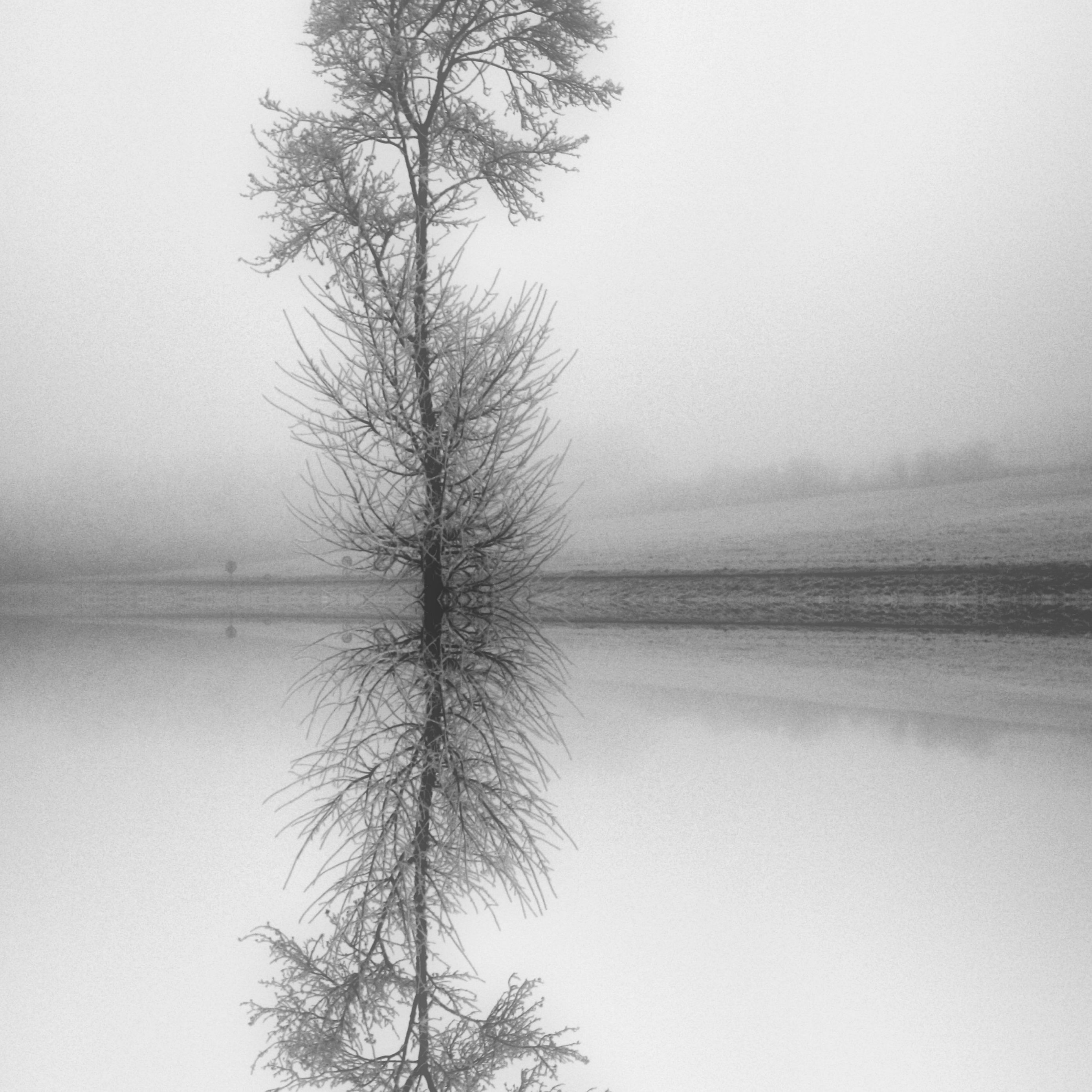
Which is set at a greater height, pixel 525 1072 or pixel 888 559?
pixel 888 559

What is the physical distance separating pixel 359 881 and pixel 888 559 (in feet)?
28.1

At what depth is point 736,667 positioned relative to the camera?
637 cm

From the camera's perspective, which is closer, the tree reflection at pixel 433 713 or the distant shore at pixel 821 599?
the tree reflection at pixel 433 713

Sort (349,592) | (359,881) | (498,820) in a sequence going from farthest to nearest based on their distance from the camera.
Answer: (349,592) < (498,820) < (359,881)

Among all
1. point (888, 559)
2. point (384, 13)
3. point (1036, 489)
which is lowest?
point (888, 559)

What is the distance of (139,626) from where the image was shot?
11055 millimetres

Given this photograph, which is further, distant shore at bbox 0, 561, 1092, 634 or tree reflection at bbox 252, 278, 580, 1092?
distant shore at bbox 0, 561, 1092, 634

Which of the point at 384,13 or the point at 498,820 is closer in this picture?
the point at 498,820

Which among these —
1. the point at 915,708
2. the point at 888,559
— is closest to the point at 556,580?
the point at 888,559

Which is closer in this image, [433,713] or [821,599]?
[433,713]

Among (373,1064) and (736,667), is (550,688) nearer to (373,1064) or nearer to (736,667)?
(736,667)

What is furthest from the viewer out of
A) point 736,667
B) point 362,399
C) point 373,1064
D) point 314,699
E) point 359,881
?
point 736,667

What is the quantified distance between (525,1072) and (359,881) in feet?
2.64

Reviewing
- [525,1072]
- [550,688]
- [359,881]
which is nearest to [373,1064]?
[525,1072]
